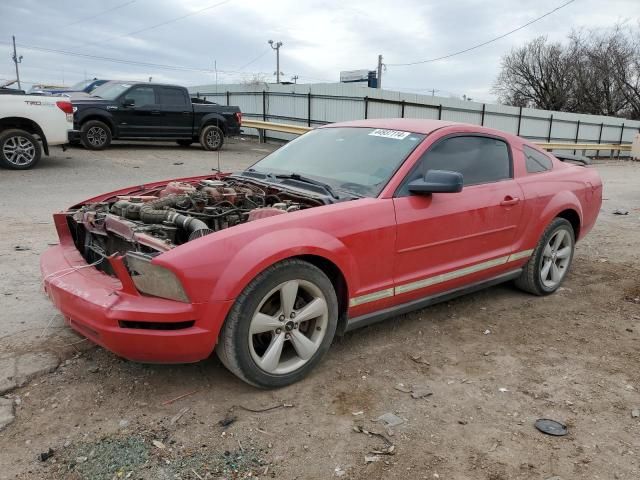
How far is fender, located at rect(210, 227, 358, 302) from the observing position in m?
2.73

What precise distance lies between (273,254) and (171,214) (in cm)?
82

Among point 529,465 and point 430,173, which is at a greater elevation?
point 430,173

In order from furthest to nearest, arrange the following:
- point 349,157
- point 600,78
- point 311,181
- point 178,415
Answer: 1. point 600,78
2. point 349,157
3. point 311,181
4. point 178,415

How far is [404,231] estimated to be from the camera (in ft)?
11.3

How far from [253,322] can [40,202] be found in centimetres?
657

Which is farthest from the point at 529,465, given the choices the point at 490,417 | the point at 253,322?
the point at 253,322

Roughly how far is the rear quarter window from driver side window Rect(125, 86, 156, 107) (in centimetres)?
1115

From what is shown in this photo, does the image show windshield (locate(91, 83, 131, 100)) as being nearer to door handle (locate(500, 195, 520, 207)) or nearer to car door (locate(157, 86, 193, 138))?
car door (locate(157, 86, 193, 138))

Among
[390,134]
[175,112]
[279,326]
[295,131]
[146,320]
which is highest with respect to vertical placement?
[175,112]

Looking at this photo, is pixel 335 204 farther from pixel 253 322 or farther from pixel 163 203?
pixel 163 203

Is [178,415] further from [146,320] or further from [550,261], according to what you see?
[550,261]

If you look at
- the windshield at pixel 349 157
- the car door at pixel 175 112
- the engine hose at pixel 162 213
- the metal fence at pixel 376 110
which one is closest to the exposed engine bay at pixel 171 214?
the engine hose at pixel 162 213

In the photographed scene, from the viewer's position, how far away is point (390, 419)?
9.25 ft

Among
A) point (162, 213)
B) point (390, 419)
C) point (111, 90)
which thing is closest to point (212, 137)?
point (111, 90)
